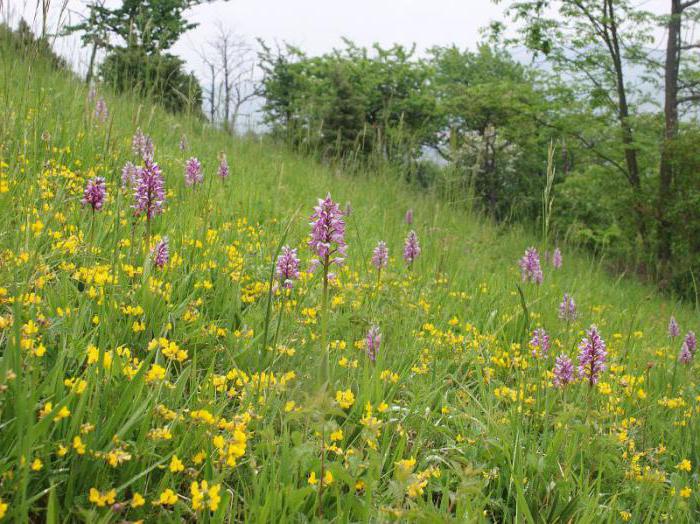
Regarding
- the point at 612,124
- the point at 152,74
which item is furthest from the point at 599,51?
the point at 152,74

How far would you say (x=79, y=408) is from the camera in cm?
127

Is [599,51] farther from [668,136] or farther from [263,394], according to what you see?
[263,394]

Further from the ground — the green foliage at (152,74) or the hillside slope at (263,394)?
the green foliage at (152,74)

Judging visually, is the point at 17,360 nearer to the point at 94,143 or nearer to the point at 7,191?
the point at 7,191

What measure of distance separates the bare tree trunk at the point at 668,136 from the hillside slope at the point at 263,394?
25.1 feet

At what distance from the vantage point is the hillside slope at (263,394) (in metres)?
1.27

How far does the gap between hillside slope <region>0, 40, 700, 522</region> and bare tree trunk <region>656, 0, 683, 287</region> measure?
7639 millimetres

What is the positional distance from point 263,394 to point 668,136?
12147 mm

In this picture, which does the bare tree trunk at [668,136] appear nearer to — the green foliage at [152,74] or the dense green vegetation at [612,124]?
the dense green vegetation at [612,124]

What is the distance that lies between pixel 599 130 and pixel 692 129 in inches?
88.8

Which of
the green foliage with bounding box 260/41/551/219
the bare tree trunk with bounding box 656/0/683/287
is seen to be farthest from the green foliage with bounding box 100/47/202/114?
the bare tree trunk with bounding box 656/0/683/287

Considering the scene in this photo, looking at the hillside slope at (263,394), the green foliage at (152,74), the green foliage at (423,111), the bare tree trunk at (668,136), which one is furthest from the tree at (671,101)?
the green foliage at (152,74)

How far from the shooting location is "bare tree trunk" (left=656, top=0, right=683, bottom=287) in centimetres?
1048

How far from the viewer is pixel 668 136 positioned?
11.0 metres
